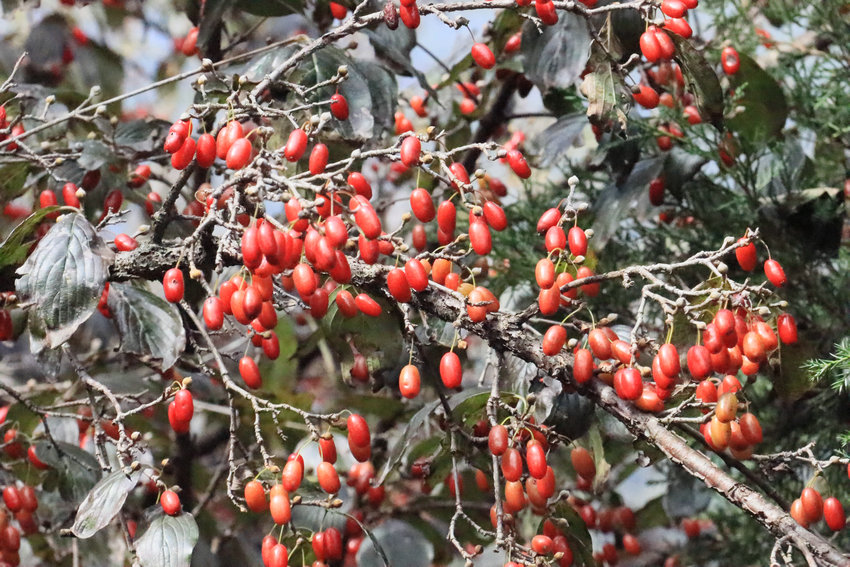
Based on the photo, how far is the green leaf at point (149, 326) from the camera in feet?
4.90

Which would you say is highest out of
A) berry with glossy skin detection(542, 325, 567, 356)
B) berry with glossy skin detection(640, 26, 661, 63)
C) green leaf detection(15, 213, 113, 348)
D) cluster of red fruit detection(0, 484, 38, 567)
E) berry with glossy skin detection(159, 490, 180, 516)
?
berry with glossy skin detection(640, 26, 661, 63)

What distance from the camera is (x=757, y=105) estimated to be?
6.08ft

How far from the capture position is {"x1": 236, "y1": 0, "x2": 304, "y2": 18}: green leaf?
179 cm

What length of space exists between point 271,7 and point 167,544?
1093 mm

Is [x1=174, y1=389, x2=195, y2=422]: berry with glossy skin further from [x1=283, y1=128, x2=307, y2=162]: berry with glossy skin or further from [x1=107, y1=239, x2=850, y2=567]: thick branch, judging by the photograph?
[x1=283, y1=128, x2=307, y2=162]: berry with glossy skin

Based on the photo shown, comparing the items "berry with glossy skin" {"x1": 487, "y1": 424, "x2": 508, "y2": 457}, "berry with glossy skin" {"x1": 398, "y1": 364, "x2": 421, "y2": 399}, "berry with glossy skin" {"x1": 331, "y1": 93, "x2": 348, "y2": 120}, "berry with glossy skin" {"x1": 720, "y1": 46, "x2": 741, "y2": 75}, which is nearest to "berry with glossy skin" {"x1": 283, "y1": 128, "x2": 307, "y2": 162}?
"berry with glossy skin" {"x1": 331, "y1": 93, "x2": 348, "y2": 120}

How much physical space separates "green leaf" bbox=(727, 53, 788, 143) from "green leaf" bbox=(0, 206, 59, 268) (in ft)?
Answer: 4.34

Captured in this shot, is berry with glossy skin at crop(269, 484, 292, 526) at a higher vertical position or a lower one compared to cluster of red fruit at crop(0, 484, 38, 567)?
higher

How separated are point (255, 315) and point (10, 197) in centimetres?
95

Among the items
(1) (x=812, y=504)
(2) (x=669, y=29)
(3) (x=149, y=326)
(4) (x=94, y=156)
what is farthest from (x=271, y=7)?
(1) (x=812, y=504)

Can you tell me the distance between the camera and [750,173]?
1.83m

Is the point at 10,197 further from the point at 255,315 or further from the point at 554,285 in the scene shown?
the point at 554,285

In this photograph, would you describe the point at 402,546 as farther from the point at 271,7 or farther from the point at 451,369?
the point at 271,7

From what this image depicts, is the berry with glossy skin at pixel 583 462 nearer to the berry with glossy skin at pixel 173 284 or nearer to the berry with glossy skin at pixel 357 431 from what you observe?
the berry with glossy skin at pixel 357 431
